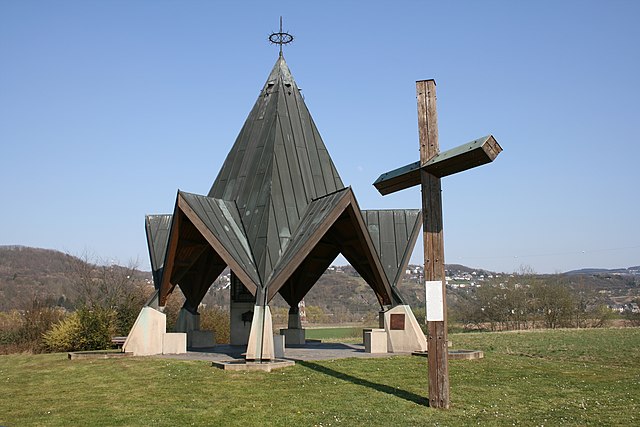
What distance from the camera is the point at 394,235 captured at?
21.9 metres

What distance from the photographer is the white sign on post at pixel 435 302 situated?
401 inches

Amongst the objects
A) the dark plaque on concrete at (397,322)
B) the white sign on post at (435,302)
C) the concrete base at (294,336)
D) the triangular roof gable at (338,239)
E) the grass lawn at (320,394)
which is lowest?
the grass lawn at (320,394)

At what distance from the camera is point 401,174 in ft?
36.2

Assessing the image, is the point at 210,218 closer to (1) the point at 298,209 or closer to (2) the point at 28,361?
(1) the point at 298,209

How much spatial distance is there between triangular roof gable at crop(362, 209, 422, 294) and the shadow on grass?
5890 mm

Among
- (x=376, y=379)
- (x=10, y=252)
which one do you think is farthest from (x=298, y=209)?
(x=10, y=252)

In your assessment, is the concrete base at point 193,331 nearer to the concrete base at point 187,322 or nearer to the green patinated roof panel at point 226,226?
the concrete base at point 187,322

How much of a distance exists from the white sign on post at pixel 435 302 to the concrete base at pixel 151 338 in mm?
10919

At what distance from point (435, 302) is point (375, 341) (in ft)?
29.5

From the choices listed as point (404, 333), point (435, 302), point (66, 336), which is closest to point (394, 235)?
point (404, 333)

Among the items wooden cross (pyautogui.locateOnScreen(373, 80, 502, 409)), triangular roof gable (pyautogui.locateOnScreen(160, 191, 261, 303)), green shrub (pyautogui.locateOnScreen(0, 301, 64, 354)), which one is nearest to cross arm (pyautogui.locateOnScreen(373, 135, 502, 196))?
wooden cross (pyautogui.locateOnScreen(373, 80, 502, 409))

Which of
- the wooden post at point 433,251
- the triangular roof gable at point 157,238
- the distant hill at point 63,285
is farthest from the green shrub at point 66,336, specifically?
the distant hill at point 63,285

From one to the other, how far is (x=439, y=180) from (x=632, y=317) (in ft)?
160

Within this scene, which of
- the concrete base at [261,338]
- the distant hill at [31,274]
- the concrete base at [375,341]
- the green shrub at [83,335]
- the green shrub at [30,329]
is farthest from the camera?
the distant hill at [31,274]
